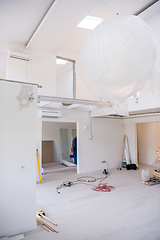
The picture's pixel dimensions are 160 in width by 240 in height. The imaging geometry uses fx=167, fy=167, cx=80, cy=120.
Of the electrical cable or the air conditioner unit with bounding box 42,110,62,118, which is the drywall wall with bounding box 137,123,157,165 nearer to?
the electrical cable

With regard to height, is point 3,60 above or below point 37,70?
above

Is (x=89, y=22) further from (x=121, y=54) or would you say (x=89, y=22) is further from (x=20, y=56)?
(x=121, y=54)

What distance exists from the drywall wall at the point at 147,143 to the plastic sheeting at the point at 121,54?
757cm

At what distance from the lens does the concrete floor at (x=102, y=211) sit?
2.62 metres

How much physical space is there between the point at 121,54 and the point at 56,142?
8.26m

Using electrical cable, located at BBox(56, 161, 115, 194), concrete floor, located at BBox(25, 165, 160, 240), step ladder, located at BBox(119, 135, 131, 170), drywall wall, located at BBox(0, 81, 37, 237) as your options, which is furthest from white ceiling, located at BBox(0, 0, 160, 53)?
step ladder, located at BBox(119, 135, 131, 170)

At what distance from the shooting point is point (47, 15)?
3.68m

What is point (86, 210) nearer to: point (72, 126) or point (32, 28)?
point (32, 28)

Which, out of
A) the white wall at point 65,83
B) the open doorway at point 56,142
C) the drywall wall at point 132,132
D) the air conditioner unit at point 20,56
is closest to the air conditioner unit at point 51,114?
the air conditioner unit at point 20,56

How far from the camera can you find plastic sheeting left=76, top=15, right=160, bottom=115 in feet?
4.05

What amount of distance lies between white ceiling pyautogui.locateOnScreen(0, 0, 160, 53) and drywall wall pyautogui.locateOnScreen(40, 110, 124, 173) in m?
2.83

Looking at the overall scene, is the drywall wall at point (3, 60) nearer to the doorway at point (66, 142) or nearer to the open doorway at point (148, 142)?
the doorway at point (66, 142)

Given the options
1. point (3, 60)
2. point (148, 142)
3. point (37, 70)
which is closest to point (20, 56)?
point (37, 70)

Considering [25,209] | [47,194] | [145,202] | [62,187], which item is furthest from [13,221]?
[145,202]
